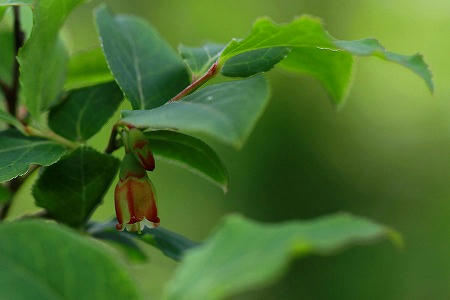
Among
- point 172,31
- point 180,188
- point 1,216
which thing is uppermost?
point 1,216

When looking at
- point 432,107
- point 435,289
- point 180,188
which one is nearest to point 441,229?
point 435,289

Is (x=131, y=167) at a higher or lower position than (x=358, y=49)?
lower

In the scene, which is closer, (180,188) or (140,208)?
(140,208)

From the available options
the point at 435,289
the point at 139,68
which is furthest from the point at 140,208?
the point at 435,289

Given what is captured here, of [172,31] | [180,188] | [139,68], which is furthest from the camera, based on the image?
[172,31]

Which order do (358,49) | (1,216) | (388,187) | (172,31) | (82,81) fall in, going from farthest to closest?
(172,31), (388,187), (82,81), (1,216), (358,49)

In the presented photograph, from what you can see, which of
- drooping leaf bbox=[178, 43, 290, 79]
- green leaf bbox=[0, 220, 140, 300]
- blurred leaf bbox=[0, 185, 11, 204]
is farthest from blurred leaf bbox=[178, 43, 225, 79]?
green leaf bbox=[0, 220, 140, 300]

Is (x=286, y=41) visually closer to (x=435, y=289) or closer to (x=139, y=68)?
(x=139, y=68)
